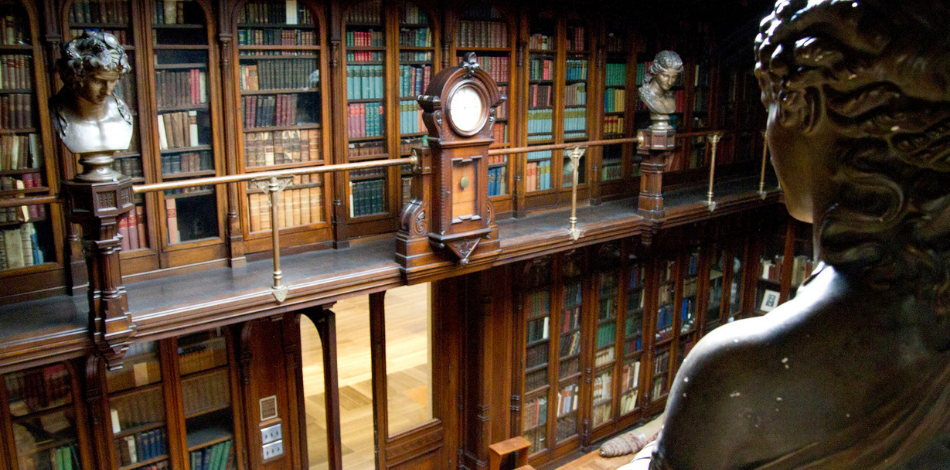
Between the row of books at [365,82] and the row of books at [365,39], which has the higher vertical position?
the row of books at [365,39]

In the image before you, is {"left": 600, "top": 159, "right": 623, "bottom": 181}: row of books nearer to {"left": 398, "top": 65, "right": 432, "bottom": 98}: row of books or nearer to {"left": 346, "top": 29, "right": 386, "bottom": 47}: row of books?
{"left": 398, "top": 65, "right": 432, "bottom": 98}: row of books

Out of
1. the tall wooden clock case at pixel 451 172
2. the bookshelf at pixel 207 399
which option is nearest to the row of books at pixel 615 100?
the tall wooden clock case at pixel 451 172

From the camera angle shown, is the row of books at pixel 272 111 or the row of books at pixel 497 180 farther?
the row of books at pixel 497 180

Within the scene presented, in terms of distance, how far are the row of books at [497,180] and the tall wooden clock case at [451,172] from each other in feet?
3.88

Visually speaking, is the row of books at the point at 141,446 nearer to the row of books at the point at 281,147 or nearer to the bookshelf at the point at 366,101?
the row of books at the point at 281,147

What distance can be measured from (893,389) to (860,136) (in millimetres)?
304

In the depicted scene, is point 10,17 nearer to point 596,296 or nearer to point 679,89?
point 596,296

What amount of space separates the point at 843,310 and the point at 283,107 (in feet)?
13.9

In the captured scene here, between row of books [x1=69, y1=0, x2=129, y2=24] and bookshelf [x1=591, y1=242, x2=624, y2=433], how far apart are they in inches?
157

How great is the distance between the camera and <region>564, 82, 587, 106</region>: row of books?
6.25m

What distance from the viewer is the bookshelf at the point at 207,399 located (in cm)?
460

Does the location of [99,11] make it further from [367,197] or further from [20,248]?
[367,197]

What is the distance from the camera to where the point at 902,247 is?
0.92 m

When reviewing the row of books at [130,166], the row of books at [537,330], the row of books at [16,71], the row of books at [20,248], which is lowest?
the row of books at [537,330]
